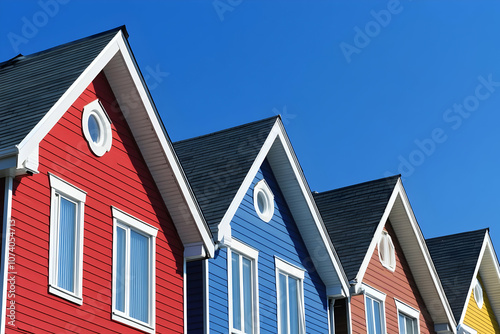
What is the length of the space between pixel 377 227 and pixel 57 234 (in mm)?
12003

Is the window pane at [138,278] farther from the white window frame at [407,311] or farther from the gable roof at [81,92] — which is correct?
the white window frame at [407,311]

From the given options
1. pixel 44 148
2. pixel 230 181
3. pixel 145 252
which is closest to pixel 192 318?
pixel 145 252

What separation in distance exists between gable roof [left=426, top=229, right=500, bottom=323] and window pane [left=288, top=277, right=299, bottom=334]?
913cm

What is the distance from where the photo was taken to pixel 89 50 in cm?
1758

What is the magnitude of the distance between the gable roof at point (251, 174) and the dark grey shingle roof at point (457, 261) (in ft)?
26.8

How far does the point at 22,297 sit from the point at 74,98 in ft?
12.7

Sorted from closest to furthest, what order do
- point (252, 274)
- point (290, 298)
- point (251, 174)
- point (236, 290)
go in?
point (236, 290), point (252, 274), point (251, 174), point (290, 298)

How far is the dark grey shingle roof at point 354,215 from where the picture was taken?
2494 cm


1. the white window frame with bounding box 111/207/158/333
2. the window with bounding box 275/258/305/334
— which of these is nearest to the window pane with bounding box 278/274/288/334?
the window with bounding box 275/258/305/334

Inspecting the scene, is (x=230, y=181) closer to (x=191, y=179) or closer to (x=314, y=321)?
(x=191, y=179)

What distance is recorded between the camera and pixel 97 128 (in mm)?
17438

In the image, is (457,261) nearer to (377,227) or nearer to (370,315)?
(377,227)

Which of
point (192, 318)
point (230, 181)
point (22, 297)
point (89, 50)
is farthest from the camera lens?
point (230, 181)

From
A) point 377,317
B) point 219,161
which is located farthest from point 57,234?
point 377,317
